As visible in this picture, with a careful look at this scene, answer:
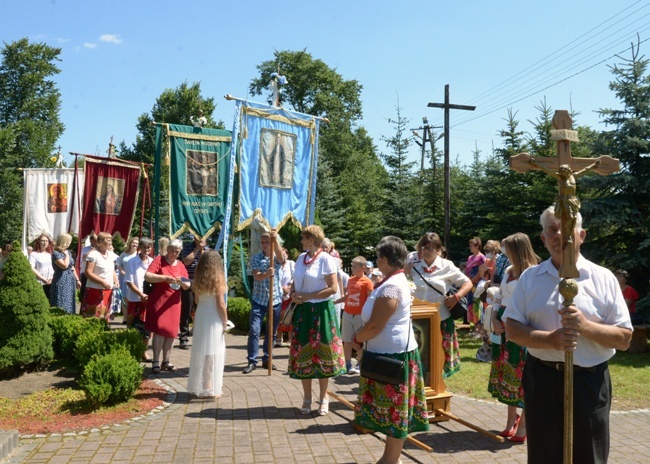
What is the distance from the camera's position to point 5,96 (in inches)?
1758

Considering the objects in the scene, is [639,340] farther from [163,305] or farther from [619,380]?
[163,305]

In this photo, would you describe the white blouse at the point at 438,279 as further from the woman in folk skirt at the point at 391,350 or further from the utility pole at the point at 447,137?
the utility pole at the point at 447,137

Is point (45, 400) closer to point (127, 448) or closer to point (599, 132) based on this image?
point (127, 448)

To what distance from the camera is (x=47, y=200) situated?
20.1 metres

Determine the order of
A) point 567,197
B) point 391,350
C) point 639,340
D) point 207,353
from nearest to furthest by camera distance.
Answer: point 567,197
point 391,350
point 207,353
point 639,340

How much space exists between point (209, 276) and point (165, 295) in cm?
153

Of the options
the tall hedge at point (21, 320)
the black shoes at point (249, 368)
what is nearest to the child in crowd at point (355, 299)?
the black shoes at point (249, 368)

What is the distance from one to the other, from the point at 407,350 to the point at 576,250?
83.6 inches

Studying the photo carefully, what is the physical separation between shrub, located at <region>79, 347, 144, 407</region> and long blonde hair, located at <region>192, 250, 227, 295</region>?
1.16m

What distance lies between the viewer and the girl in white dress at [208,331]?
7.57 metres

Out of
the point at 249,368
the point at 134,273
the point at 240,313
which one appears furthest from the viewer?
the point at 240,313

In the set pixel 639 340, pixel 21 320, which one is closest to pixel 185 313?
pixel 21 320

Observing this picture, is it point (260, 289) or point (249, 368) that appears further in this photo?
point (260, 289)

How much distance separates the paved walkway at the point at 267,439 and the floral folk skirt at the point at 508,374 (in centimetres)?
44
